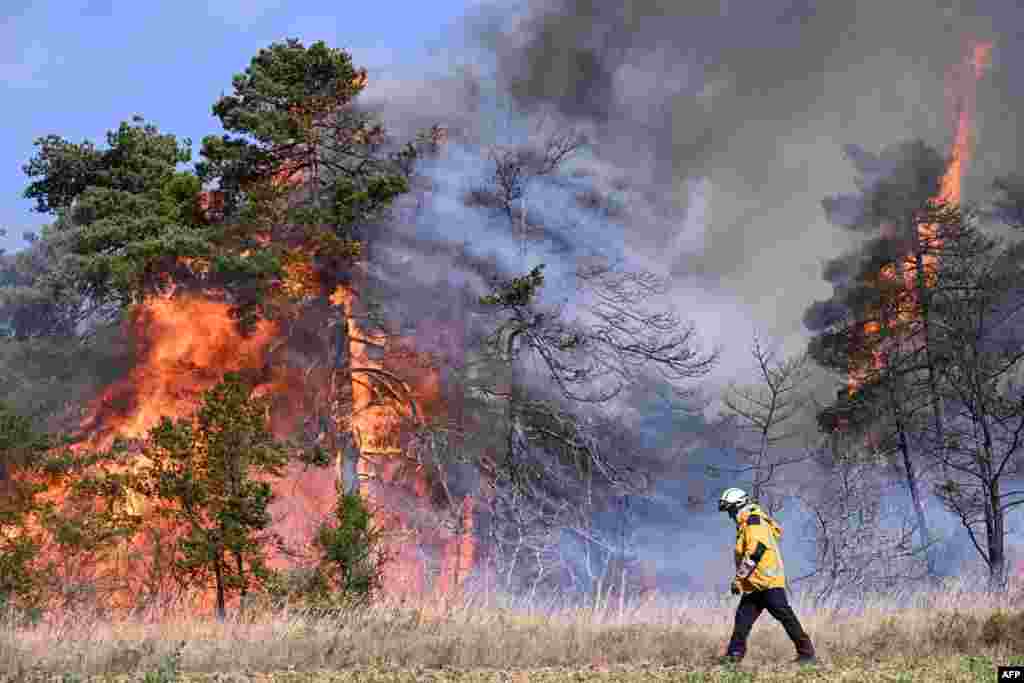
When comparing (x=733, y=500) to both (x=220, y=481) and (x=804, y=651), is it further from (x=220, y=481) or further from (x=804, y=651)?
(x=220, y=481)

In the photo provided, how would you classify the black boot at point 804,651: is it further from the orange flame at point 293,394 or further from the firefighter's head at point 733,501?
the orange flame at point 293,394

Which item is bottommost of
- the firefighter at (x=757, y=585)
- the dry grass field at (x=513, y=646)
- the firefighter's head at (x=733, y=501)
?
the dry grass field at (x=513, y=646)

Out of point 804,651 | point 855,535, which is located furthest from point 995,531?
point 804,651

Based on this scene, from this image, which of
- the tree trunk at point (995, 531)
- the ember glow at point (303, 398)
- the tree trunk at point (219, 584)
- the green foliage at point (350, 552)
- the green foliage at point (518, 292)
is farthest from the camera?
the ember glow at point (303, 398)

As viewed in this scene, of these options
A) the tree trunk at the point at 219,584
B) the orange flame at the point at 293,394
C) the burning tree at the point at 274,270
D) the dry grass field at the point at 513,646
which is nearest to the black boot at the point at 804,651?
the dry grass field at the point at 513,646

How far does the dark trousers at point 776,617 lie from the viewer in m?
13.2

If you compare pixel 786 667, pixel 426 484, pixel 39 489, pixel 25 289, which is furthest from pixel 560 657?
pixel 25 289

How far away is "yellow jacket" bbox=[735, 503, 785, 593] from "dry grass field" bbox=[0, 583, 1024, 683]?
84 centimetres

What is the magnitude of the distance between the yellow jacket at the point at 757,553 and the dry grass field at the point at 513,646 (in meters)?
0.84

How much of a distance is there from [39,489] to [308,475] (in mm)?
6758

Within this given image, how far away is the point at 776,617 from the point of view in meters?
13.3

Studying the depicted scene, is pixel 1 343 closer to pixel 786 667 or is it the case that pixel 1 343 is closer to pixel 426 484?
pixel 426 484

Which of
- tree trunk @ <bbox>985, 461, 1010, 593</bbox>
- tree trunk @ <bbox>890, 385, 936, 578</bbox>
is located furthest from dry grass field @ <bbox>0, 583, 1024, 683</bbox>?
tree trunk @ <bbox>890, 385, 936, 578</bbox>

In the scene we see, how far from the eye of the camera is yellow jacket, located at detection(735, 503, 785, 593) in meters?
13.2
